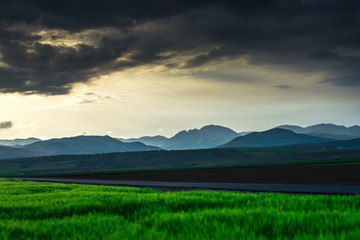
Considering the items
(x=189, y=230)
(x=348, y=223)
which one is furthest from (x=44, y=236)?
(x=348, y=223)

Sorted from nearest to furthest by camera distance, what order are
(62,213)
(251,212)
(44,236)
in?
(44,236)
(251,212)
(62,213)

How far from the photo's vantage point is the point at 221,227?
6746mm

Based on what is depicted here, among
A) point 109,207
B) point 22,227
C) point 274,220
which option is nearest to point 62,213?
point 109,207

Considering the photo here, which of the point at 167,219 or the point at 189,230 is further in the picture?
the point at 167,219

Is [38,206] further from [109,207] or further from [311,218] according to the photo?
[311,218]

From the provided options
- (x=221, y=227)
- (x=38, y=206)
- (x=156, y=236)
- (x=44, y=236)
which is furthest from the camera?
(x=38, y=206)

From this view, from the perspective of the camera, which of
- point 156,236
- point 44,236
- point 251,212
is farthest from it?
point 251,212

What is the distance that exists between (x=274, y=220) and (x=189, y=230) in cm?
202

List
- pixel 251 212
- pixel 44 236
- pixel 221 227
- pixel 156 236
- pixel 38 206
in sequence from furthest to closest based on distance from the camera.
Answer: pixel 38 206
pixel 251 212
pixel 44 236
pixel 221 227
pixel 156 236

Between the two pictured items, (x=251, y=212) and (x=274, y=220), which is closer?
(x=274, y=220)

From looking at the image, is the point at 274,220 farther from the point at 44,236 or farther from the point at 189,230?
the point at 44,236

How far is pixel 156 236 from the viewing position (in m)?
6.33

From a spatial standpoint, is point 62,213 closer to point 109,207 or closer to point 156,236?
point 109,207

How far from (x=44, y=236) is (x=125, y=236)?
209 centimetres
